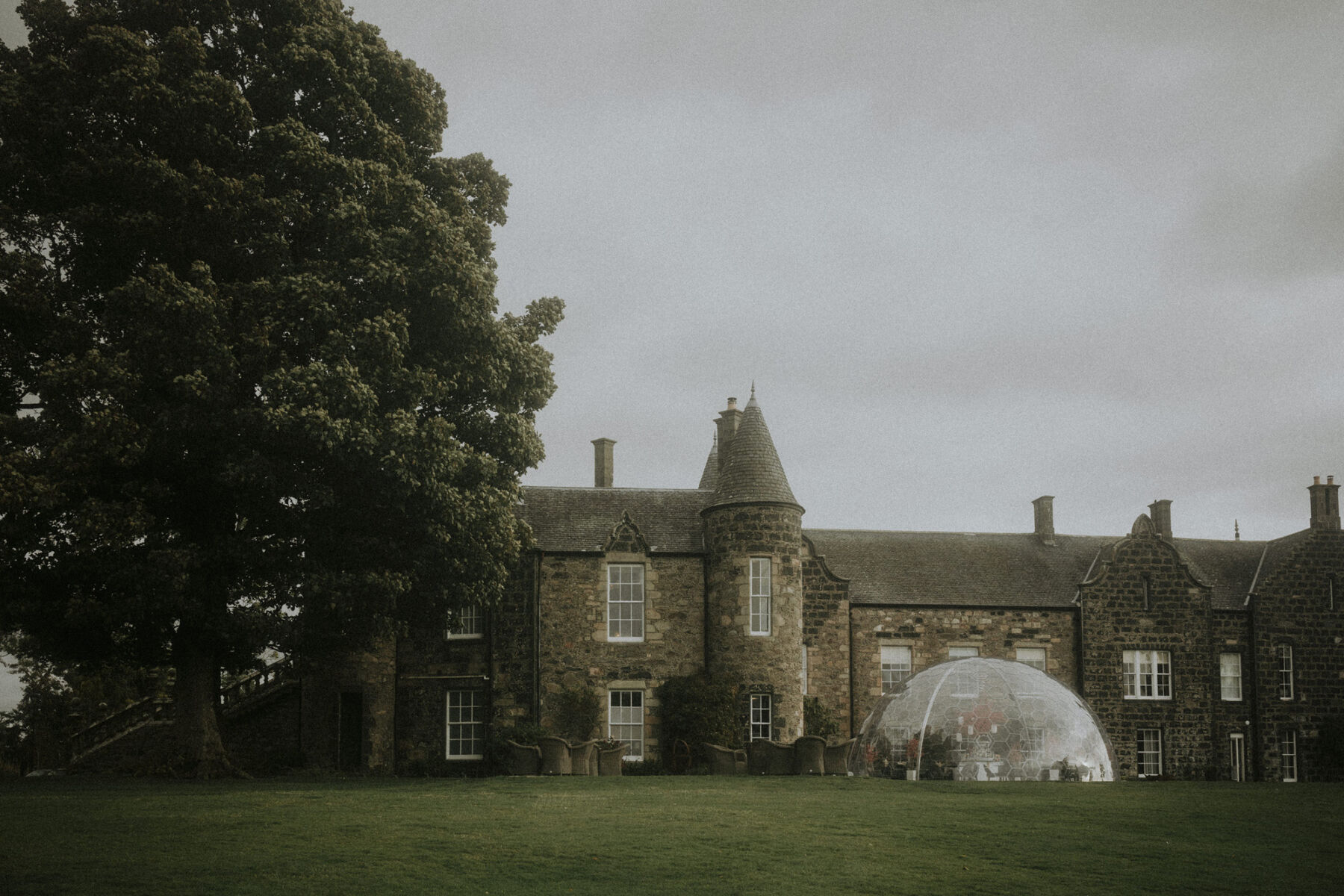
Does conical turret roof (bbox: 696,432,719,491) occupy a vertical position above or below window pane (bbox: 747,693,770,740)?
above

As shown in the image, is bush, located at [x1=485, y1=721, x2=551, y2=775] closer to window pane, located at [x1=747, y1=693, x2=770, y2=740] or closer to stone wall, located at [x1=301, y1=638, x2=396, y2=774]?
stone wall, located at [x1=301, y1=638, x2=396, y2=774]

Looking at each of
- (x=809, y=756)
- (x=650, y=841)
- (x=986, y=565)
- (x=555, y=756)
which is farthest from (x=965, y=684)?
(x=650, y=841)

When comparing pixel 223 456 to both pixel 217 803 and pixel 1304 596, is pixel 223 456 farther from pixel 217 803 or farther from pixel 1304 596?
pixel 1304 596

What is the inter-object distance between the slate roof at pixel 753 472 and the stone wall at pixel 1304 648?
1818cm

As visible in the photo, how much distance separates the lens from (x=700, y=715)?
107ft

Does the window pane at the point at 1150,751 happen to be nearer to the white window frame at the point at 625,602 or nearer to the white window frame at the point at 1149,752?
the white window frame at the point at 1149,752

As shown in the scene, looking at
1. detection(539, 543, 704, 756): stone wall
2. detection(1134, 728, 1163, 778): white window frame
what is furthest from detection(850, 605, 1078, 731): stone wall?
detection(539, 543, 704, 756): stone wall

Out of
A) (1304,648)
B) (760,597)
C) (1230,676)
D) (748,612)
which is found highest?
(760,597)

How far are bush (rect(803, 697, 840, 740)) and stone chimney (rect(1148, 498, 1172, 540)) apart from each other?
1577cm

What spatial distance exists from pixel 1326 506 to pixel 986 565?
41.5 ft

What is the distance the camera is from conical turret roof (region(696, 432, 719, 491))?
1551 inches

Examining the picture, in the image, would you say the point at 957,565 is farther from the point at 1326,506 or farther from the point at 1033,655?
the point at 1326,506

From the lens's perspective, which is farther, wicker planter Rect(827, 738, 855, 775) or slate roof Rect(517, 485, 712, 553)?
slate roof Rect(517, 485, 712, 553)

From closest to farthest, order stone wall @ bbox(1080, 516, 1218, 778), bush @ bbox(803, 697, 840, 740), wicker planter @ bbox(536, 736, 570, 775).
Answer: wicker planter @ bbox(536, 736, 570, 775) < bush @ bbox(803, 697, 840, 740) < stone wall @ bbox(1080, 516, 1218, 778)
